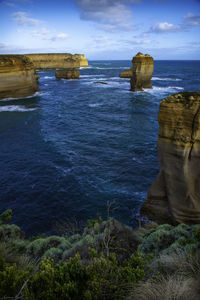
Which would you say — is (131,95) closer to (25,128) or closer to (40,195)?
(25,128)

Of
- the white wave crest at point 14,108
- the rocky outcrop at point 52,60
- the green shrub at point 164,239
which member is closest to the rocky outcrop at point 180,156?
the green shrub at point 164,239

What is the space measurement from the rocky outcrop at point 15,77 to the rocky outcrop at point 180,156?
45598 millimetres

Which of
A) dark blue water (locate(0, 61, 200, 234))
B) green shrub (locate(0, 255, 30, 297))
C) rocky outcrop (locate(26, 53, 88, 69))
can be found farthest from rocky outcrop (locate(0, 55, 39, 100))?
rocky outcrop (locate(26, 53, 88, 69))

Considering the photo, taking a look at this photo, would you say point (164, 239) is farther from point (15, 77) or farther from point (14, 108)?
point (15, 77)

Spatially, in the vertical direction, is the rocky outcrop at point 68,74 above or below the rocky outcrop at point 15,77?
above

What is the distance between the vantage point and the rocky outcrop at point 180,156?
11.1 meters

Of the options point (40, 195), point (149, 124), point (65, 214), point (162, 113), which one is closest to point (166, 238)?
point (162, 113)

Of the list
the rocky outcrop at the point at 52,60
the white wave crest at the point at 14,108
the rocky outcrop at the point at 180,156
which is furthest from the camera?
the rocky outcrop at the point at 52,60

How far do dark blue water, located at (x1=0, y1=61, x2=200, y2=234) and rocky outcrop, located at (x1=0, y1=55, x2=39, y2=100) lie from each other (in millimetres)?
7859

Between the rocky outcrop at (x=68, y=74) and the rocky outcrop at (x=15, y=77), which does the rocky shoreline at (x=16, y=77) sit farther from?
the rocky outcrop at (x=68, y=74)

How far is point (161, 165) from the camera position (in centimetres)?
1267

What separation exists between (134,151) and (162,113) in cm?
1398

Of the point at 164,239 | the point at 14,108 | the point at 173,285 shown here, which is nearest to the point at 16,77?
the point at 14,108

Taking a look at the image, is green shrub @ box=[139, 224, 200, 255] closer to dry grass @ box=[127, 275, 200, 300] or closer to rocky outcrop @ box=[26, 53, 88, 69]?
dry grass @ box=[127, 275, 200, 300]
